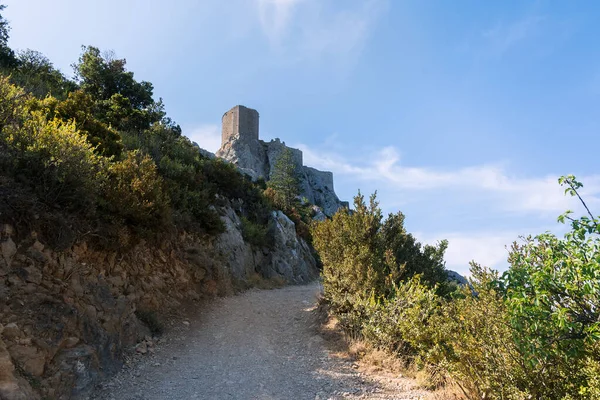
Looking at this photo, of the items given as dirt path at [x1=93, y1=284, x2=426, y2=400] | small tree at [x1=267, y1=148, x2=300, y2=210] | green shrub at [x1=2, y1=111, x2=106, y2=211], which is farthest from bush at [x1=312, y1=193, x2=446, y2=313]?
small tree at [x1=267, y1=148, x2=300, y2=210]

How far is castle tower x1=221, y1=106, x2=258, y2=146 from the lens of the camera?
59.3 metres

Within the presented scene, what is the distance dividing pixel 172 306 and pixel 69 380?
369 cm

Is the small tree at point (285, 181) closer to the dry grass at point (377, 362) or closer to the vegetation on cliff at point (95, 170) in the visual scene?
the vegetation on cliff at point (95, 170)

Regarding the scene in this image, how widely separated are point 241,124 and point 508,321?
194ft

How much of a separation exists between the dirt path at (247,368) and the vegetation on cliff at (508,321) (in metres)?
0.87

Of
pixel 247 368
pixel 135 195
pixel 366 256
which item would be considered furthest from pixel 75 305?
pixel 366 256

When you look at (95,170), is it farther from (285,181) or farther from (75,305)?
(285,181)

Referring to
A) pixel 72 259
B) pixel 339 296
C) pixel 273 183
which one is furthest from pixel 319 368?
pixel 273 183

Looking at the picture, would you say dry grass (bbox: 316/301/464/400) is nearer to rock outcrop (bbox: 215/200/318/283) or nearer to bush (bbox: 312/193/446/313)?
bush (bbox: 312/193/446/313)

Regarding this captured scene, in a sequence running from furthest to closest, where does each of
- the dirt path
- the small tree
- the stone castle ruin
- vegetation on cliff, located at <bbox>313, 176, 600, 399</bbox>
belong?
the stone castle ruin → the small tree → the dirt path → vegetation on cliff, located at <bbox>313, 176, 600, 399</bbox>

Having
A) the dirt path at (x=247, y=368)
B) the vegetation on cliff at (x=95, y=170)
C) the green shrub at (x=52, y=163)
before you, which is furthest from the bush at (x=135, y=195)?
the dirt path at (x=247, y=368)

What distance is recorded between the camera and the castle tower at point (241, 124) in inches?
2336

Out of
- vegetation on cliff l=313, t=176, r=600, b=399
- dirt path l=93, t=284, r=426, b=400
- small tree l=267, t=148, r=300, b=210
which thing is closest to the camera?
vegetation on cliff l=313, t=176, r=600, b=399

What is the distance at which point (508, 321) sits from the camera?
3.55 m
